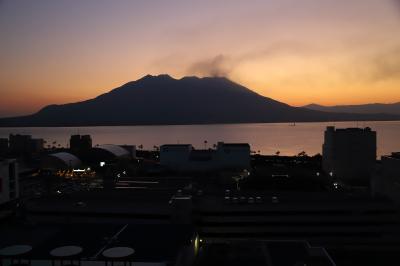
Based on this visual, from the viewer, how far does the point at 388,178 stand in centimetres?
1117

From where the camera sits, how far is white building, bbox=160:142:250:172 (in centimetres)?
1888

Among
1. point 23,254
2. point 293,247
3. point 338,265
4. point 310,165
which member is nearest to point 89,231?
point 23,254

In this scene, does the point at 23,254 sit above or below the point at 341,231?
above

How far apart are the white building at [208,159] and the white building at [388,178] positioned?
748 cm

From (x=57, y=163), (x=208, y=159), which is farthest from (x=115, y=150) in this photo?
(x=208, y=159)

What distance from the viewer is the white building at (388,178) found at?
1070 centimetres

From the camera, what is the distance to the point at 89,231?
7801mm

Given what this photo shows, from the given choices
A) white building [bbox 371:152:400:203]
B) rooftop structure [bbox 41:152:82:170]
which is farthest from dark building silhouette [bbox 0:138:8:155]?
white building [bbox 371:152:400:203]

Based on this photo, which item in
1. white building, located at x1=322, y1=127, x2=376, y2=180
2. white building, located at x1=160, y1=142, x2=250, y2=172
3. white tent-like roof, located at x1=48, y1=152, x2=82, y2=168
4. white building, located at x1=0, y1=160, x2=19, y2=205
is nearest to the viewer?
white building, located at x1=0, y1=160, x2=19, y2=205

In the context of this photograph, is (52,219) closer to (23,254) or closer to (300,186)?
(23,254)

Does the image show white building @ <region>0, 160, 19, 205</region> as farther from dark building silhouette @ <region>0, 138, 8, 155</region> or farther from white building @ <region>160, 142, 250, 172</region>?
dark building silhouette @ <region>0, 138, 8, 155</region>

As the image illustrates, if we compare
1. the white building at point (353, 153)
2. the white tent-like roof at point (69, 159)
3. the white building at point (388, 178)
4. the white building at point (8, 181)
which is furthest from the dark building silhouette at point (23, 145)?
the white building at point (388, 178)

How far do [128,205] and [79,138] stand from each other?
19.8m

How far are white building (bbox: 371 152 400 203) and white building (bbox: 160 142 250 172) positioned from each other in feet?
24.5
